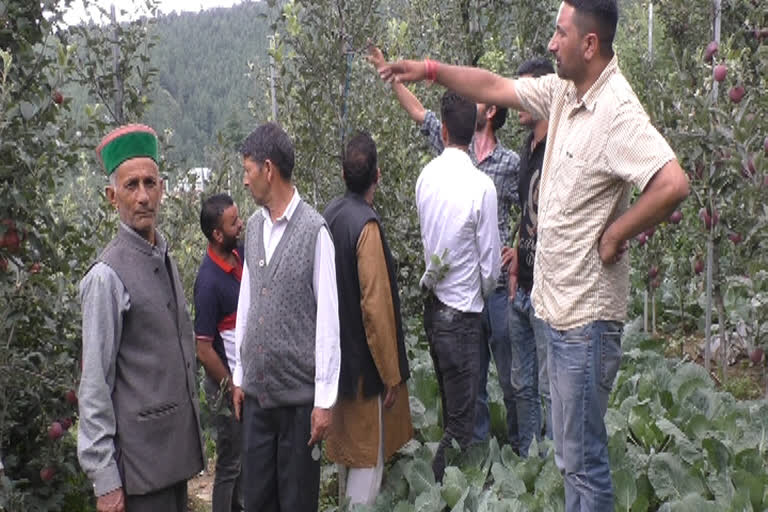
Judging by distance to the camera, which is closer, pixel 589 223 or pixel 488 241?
pixel 589 223

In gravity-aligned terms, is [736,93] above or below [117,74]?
below

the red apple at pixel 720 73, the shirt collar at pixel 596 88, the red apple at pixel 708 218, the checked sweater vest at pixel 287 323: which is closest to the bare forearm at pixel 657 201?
the shirt collar at pixel 596 88

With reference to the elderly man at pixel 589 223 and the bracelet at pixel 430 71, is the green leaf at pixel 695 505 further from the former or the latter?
the bracelet at pixel 430 71

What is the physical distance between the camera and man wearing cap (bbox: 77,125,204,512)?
2760mm

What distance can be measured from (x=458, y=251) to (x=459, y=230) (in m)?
0.11

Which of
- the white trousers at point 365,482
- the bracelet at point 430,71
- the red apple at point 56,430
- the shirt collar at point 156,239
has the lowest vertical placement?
the white trousers at point 365,482

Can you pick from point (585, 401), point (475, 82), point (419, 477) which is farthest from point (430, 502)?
point (475, 82)

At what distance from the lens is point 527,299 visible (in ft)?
15.0

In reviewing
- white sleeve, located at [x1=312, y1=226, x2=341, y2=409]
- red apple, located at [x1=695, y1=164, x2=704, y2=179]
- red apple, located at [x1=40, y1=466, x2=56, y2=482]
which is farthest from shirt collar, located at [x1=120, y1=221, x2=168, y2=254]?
red apple, located at [x1=695, y1=164, x2=704, y2=179]

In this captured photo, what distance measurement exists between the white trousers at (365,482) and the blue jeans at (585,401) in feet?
4.19

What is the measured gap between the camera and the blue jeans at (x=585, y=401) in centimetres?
306

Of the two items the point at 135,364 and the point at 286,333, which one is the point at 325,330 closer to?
the point at 286,333

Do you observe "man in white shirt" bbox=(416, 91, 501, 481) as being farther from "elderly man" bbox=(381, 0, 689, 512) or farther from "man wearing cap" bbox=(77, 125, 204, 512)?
"man wearing cap" bbox=(77, 125, 204, 512)

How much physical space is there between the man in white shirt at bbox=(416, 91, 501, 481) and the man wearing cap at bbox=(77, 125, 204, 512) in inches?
68.8
